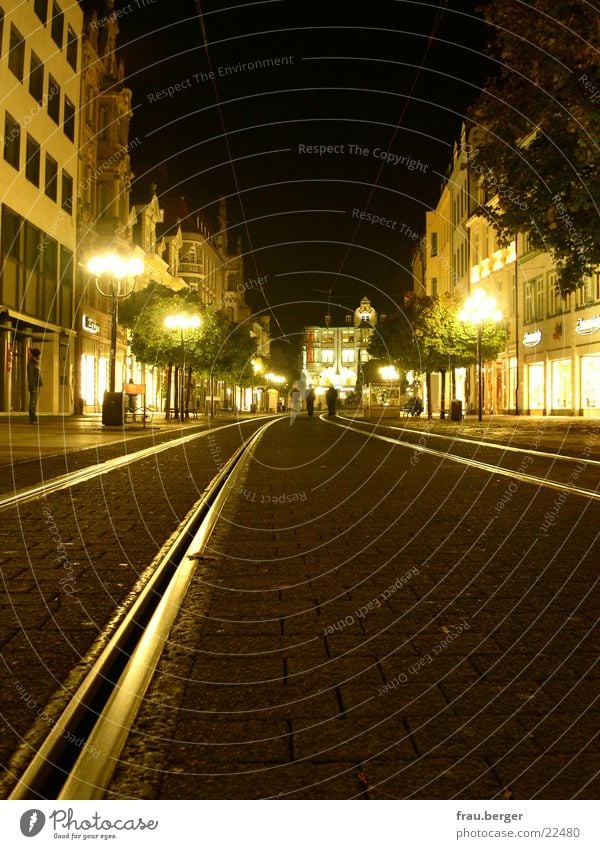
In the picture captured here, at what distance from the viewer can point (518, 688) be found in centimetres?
313

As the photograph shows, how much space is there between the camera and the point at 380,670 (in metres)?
3.36

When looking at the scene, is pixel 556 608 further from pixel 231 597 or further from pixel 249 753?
pixel 249 753

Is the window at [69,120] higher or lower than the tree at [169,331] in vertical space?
higher

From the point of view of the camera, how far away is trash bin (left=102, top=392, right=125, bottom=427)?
2611 centimetres

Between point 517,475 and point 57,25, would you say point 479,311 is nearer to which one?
point 57,25

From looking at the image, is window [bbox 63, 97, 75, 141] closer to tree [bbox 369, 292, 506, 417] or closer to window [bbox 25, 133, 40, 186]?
window [bbox 25, 133, 40, 186]

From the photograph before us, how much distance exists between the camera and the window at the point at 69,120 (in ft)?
130

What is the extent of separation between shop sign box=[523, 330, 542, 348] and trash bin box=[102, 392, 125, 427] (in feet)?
80.6

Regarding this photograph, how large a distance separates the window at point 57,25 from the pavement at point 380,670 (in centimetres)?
3478

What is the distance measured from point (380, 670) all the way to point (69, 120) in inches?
1611

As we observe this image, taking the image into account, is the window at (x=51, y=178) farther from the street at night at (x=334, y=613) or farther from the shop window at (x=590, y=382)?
the shop window at (x=590, y=382)

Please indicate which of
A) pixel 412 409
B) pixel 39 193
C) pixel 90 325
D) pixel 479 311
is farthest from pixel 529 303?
pixel 39 193

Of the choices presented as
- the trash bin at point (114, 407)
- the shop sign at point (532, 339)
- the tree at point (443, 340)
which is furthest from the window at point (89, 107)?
the shop sign at point (532, 339)

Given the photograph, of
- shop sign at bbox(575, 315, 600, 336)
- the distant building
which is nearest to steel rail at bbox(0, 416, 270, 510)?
shop sign at bbox(575, 315, 600, 336)
